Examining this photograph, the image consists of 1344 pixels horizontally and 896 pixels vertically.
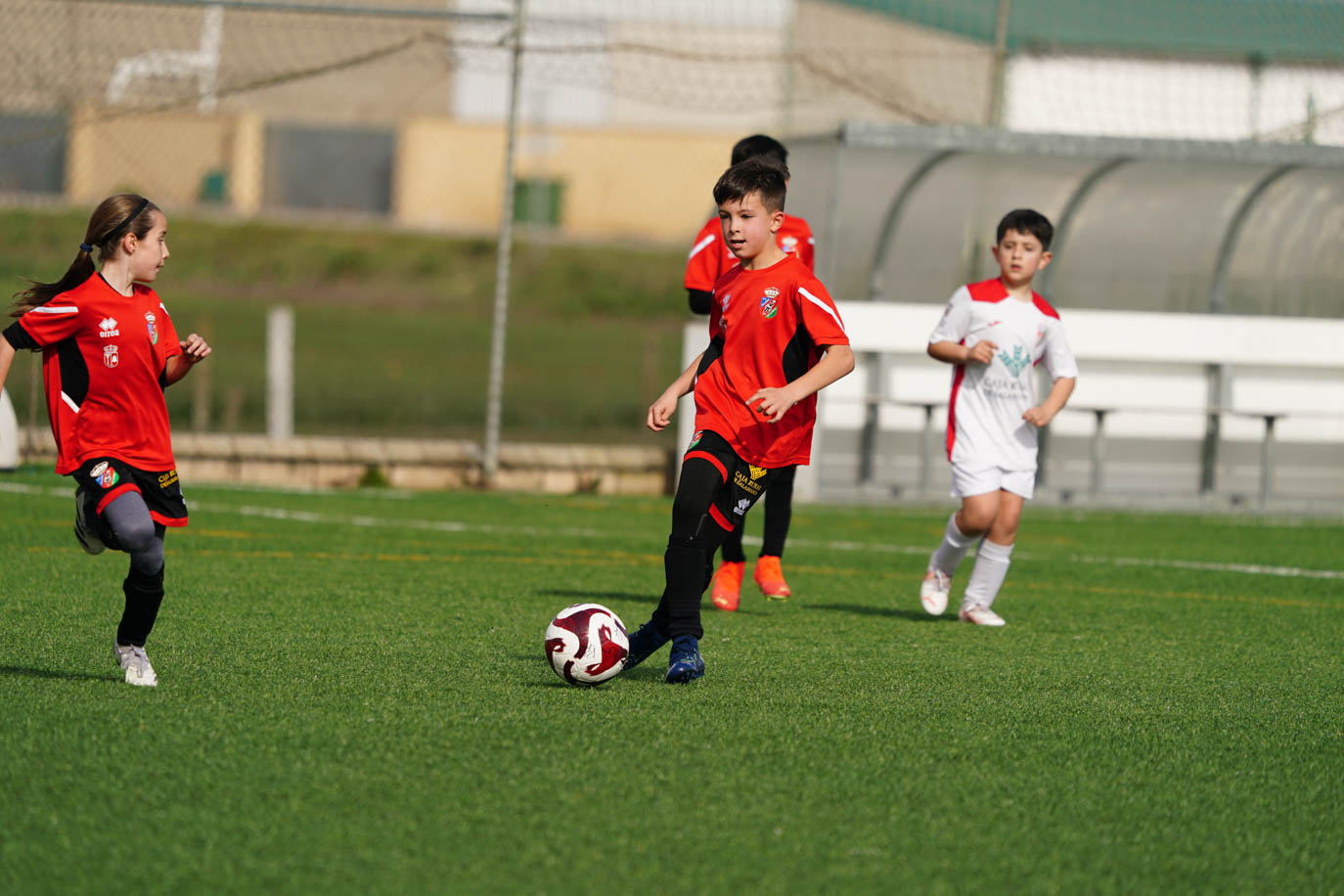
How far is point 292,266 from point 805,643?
26.4 meters

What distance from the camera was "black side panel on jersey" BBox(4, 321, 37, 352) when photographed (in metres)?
4.61

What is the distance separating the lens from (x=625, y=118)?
28.2 metres

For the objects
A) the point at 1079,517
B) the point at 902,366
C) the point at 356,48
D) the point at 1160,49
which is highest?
the point at 1160,49

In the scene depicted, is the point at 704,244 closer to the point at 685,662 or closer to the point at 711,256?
the point at 711,256

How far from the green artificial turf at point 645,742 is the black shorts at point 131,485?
0.51 metres

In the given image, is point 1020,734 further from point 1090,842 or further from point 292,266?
point 292,266

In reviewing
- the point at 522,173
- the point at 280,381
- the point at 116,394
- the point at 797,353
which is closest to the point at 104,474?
the point at 116,394

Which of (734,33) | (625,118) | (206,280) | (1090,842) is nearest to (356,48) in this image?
(734,33)

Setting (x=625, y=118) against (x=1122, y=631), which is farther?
(x=625, y=118)

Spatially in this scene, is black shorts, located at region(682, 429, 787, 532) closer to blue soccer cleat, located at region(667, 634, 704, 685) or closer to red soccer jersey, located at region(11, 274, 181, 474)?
blue soccer cleat, located at region(667, 634, 704, 685)

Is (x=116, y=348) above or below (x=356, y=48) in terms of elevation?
below

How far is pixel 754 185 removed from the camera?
16.7 ft

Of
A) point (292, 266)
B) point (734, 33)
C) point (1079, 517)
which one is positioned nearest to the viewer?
point (1079, 517)

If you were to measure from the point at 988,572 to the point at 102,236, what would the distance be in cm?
382
